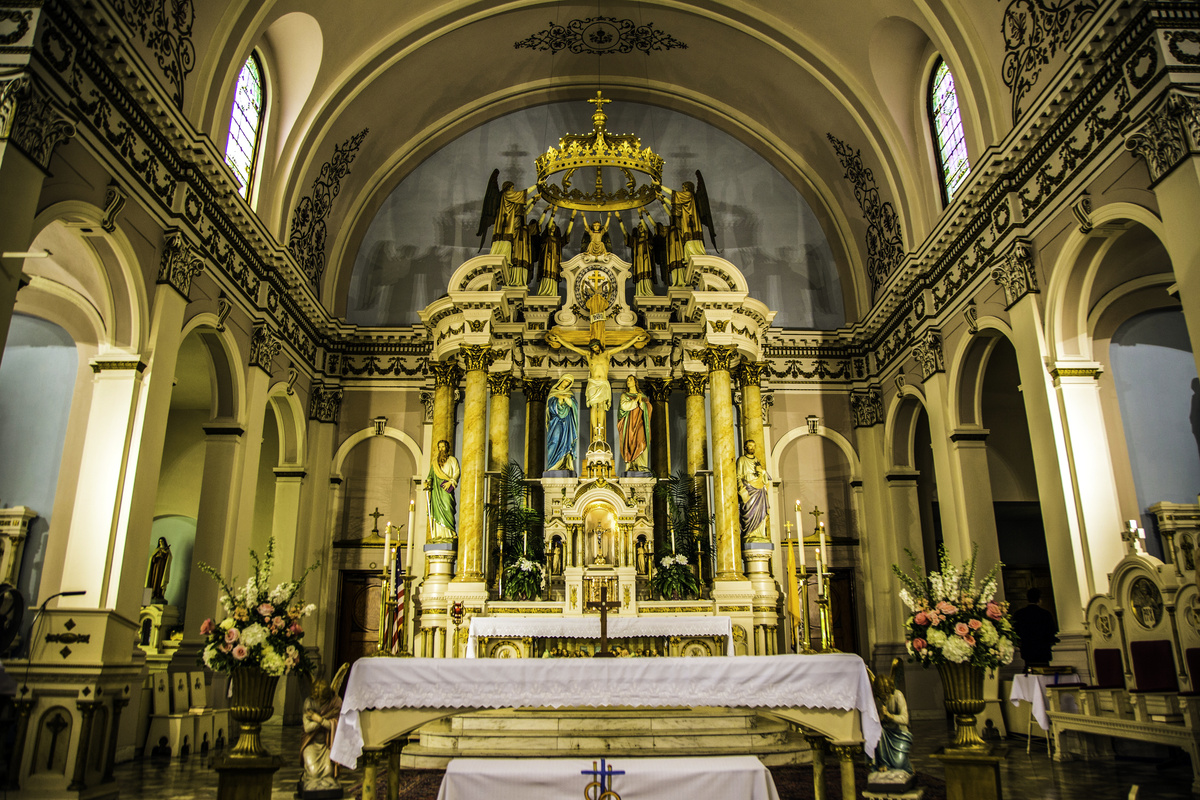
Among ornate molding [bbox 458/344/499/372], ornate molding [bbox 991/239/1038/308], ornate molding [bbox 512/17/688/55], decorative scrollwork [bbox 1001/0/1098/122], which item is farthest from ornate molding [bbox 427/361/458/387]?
decorative scrollwork [bbox 1001/0/1098/122]

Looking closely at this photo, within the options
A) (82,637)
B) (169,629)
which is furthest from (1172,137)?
(169,629)

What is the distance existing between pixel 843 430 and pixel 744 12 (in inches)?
298

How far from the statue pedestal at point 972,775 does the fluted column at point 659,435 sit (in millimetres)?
8222

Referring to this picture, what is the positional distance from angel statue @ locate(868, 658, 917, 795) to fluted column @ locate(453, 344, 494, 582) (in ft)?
23.5

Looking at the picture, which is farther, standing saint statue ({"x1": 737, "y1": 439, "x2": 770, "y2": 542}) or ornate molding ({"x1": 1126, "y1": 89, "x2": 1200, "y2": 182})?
standing saint statue ({"x1": 737, "y1": 439, "x2": 770, "y2": 542})

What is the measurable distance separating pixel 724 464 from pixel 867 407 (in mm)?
4013

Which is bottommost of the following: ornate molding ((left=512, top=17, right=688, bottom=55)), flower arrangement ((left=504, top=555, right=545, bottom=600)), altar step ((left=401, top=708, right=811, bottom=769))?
altar step ((left=401, top=708, right=811, bottom=769))

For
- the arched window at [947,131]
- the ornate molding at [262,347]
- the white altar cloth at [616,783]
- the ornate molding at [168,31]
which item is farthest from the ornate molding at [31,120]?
the arched window at [947,131]

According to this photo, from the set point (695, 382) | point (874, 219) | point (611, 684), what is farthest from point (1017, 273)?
point (611, 684)

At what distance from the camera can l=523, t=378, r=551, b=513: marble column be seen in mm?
14305

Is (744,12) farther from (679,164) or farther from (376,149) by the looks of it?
(376,149)

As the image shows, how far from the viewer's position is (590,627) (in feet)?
35.3

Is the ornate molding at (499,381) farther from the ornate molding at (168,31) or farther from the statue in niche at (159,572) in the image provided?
the statue in niche at (159,572)

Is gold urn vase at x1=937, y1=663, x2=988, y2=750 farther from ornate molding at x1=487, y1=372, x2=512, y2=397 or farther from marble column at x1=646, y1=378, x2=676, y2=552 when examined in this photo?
ornate molding at x1=487, y1=372, x2=512, y2=397
